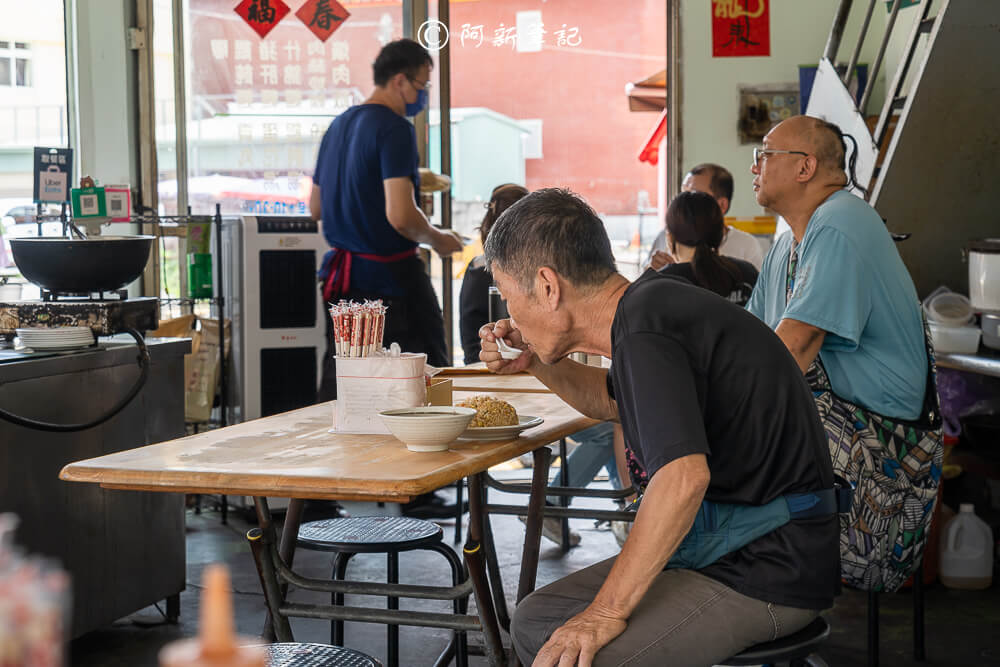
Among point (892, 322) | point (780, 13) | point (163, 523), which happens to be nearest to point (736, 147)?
point (780, 13)

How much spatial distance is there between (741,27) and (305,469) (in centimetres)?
447

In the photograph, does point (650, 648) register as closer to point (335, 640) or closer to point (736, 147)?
point (335, 640)

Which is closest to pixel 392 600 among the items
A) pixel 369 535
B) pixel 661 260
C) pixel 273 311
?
pixel 369 535

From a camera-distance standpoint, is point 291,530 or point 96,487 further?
point 96,487

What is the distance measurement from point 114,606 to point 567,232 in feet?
7.14

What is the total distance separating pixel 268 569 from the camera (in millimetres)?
2182

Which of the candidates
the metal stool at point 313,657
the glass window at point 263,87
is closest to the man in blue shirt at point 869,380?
the metal stool at point 313,657

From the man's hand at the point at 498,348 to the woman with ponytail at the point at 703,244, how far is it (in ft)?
6.04

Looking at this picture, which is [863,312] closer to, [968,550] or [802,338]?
[802,338]

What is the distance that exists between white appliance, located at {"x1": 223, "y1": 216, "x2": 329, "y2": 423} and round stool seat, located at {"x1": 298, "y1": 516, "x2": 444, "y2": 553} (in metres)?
2.28

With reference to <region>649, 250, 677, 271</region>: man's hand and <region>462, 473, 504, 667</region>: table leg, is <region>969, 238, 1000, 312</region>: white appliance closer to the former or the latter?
<region>649, 250, 677, 271</region>: man's hand

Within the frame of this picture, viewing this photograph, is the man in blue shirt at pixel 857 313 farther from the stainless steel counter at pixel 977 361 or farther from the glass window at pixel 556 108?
the glass window at pixel 556 108

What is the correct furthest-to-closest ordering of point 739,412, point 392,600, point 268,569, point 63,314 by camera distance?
point 63,314 → point 392,600 → point 268,569 → point 739,412

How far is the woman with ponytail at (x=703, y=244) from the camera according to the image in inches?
156
